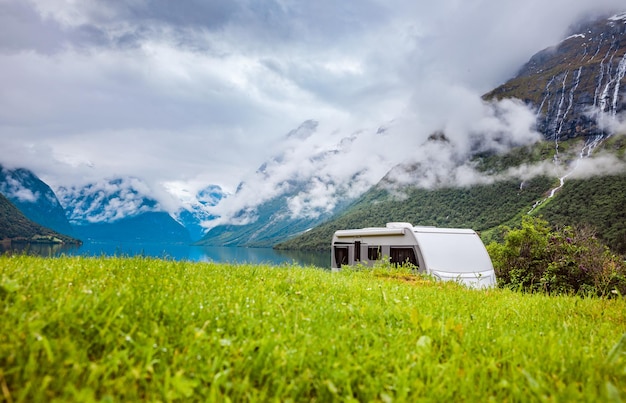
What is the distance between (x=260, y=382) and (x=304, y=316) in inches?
58.6

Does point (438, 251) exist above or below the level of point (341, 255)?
above

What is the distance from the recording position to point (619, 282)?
1609 cm

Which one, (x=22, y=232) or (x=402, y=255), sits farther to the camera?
(x=22, y=232)

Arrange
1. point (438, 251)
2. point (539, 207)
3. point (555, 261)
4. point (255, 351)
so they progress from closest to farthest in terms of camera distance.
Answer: point (255, 351) < point (438, 251) < point (555, 261) < point (539, 207)

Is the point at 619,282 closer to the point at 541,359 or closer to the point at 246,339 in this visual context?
the point at 541,359

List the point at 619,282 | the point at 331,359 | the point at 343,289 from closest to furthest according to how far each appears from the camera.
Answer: the point at 331,359 < the point at 343,289 < the point at 619,282

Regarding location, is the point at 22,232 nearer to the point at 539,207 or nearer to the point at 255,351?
the point at 255,351

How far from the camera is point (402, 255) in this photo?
64.3ft

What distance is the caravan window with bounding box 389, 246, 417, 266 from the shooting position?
1884 centimetres

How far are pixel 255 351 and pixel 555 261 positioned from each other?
2105 centimetres

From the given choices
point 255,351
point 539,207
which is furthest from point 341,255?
point 539,207

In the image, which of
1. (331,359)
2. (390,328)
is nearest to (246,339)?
(331,359)

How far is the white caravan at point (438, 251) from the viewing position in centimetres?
1803

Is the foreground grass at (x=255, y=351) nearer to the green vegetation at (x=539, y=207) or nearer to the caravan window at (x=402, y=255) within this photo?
the caravan window at (x=402, y=255)
